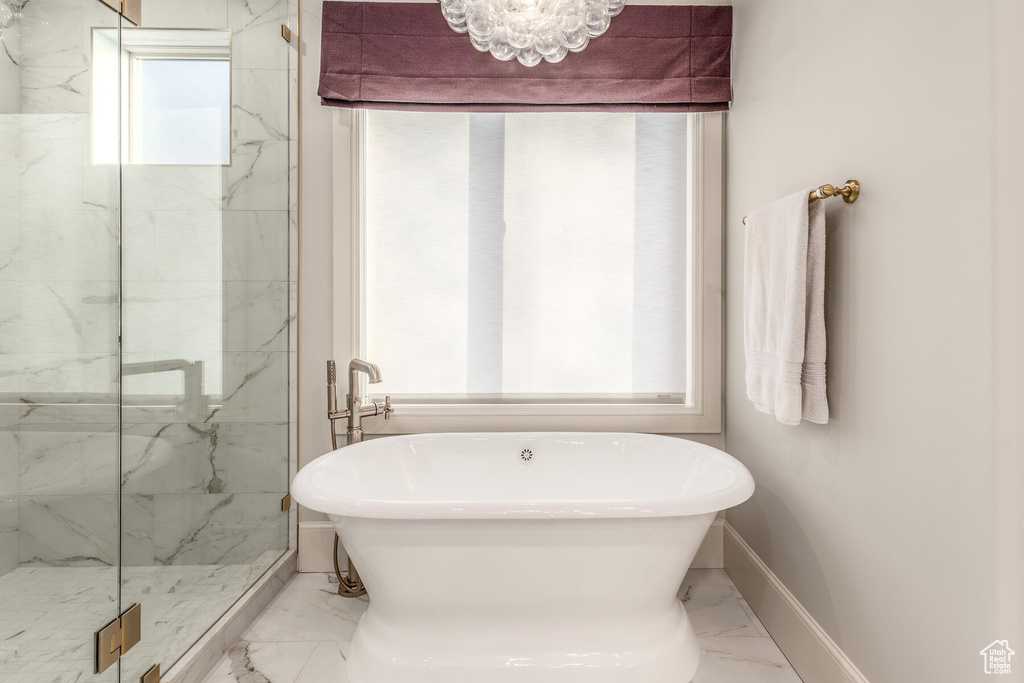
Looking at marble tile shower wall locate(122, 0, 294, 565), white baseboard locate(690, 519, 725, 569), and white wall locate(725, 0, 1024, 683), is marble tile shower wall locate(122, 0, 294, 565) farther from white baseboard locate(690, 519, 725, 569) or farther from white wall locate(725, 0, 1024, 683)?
white wall locate(725, 0, 1024, 683)

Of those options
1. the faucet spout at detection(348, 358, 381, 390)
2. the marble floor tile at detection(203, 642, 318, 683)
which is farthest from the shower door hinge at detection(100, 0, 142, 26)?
the marble floor tile at detection(203, 642, 318, 683)

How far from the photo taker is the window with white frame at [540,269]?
2068 mm

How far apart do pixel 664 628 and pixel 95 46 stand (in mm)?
2048

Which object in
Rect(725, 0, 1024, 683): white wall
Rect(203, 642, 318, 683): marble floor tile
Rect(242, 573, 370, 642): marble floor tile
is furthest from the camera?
Rect(242, 573, 370, 642): marble floor tile

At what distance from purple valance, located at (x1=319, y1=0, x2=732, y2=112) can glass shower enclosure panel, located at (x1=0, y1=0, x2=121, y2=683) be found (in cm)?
99

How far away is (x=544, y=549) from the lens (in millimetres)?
1289

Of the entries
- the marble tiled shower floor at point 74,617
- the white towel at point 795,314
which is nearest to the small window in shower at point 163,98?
the marble tiled shower floor at point 74,617

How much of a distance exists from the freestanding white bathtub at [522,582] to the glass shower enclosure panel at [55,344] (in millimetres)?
490

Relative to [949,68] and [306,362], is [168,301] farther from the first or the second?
[949,68]

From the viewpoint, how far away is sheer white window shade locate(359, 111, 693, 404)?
208cm

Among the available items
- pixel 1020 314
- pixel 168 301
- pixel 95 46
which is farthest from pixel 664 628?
pixel 95 46

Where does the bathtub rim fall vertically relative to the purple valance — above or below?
below

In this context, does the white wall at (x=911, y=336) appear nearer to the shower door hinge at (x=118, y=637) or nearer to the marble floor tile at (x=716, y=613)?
the marble floor tile at (x=716, y=613)

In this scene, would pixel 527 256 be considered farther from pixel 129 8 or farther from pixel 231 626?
pixel 231 626
